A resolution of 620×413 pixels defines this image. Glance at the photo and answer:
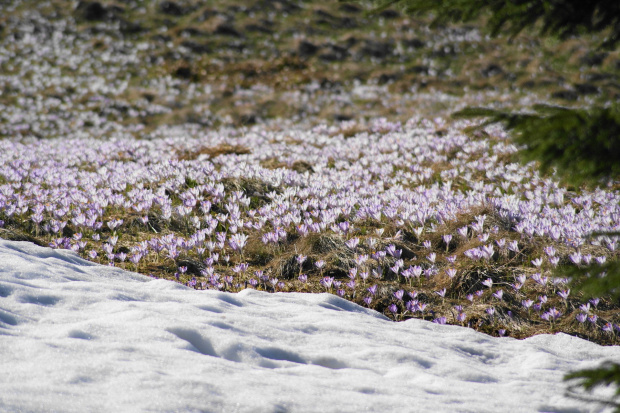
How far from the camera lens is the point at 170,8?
29.3 m

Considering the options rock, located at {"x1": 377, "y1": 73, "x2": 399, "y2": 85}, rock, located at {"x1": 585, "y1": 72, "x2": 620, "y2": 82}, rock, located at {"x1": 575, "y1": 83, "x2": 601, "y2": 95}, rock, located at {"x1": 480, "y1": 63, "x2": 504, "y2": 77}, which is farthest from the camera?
rock, located at {"x1": 480, "y1": 63, "x2": 504, "y2": 77}

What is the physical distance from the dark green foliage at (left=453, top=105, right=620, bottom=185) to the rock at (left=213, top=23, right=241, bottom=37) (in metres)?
26.7

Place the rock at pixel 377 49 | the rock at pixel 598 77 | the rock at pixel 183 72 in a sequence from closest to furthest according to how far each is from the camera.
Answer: the rock at pixel 598 77
the rock at pixel 183 72
the rock at pixel 377 49

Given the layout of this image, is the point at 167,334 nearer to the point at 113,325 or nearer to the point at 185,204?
the point at 113,325

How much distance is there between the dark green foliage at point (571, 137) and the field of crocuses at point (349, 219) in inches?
15.3

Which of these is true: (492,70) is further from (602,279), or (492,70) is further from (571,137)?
(602,279)

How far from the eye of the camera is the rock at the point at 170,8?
2909 centimetres

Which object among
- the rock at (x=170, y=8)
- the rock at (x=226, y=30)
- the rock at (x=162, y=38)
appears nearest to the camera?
the rock at (x=162, y=38)

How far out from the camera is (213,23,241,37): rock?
87.1 ft

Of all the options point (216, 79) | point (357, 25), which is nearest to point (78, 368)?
point (216, 79)

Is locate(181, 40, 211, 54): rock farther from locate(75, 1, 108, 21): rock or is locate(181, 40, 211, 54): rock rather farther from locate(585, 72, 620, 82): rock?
locate(585, 72, 620, 82): rock

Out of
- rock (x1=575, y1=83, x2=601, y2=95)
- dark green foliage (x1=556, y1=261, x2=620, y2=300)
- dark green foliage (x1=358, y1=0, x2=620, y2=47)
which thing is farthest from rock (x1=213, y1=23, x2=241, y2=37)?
dark green foliage (x1=556, y1=261, x2=620, y2=300)

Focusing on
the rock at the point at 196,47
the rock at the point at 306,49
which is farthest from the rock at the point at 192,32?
the rock at the point at 306,49

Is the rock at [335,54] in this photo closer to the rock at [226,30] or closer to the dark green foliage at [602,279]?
the rock at [226,30]
